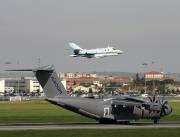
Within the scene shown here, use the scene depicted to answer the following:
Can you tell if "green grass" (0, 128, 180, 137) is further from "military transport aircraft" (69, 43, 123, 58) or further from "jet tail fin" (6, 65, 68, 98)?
"military transport aircraft" (69, 43, 123, 58)

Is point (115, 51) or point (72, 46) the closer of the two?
point (115, 51)

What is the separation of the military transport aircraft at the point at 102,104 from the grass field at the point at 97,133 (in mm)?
7305

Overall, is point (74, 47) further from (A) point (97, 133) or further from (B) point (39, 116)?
(A) point (97, 133)

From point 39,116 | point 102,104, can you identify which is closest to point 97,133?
point 102,104

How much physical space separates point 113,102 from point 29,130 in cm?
1114

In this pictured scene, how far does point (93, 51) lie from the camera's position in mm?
146500

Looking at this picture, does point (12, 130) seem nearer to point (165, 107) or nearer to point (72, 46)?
point (165, 107)

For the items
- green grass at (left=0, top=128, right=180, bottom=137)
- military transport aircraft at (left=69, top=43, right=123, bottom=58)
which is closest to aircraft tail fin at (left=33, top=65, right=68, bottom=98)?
green grass at (left=0, top=128, right=180, bottom=137)

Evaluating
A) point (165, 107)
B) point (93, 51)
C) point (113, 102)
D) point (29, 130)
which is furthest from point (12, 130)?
point (93, 51)

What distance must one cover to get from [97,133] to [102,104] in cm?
1073

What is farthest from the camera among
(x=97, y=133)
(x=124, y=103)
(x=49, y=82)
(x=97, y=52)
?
(x=97, y=52)

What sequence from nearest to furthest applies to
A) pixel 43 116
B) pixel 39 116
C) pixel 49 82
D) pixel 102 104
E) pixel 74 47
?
1. pixel 49 82
2. pixel 102 104
3. pixel 39 116
4. pixel 43 116
5. pixel 74 47

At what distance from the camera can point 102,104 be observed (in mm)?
58406

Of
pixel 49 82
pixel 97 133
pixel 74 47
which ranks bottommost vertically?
pixel 97 133
